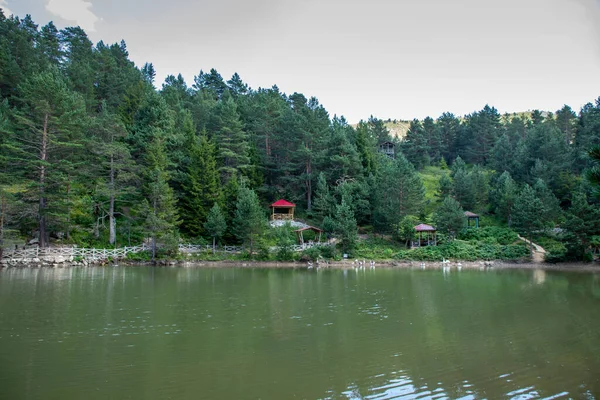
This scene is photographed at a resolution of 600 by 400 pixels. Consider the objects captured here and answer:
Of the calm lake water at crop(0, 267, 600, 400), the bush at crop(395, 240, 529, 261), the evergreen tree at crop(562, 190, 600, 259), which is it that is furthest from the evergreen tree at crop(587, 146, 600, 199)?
the bush at crop(395, 240, 529, 261)

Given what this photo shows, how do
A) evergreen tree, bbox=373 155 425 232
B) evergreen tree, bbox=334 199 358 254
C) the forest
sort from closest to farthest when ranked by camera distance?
the forest
evergreen tree, bbox=334 199 358 254
evergreen tree, bbox=373 155 425 232

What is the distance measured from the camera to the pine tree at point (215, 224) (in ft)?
124

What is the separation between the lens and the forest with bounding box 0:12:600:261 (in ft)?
113

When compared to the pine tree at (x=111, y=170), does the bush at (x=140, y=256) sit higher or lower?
lower

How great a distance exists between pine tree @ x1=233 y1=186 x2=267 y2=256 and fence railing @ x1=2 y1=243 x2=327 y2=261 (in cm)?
198

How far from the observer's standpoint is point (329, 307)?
1659 cm

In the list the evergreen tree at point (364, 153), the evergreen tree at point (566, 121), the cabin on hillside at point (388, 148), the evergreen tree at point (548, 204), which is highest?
the evergreen tree at point (566, 121)

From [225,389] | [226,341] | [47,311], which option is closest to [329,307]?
[226,341]

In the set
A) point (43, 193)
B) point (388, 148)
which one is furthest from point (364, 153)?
point (43, 193)

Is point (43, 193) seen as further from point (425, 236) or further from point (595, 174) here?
point (595, 174)

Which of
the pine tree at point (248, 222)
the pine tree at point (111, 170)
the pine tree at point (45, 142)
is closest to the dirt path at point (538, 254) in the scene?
the pine tree at point (248, 222)

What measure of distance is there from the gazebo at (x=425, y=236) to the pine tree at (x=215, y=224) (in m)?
18.9

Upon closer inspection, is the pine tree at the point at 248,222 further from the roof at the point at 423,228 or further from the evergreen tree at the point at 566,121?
the evergreen tree at the point at 566,121

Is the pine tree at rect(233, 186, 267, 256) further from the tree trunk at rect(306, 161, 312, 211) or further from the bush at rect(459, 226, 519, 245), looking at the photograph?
the bush at rect(459, 226, 519, 245)
